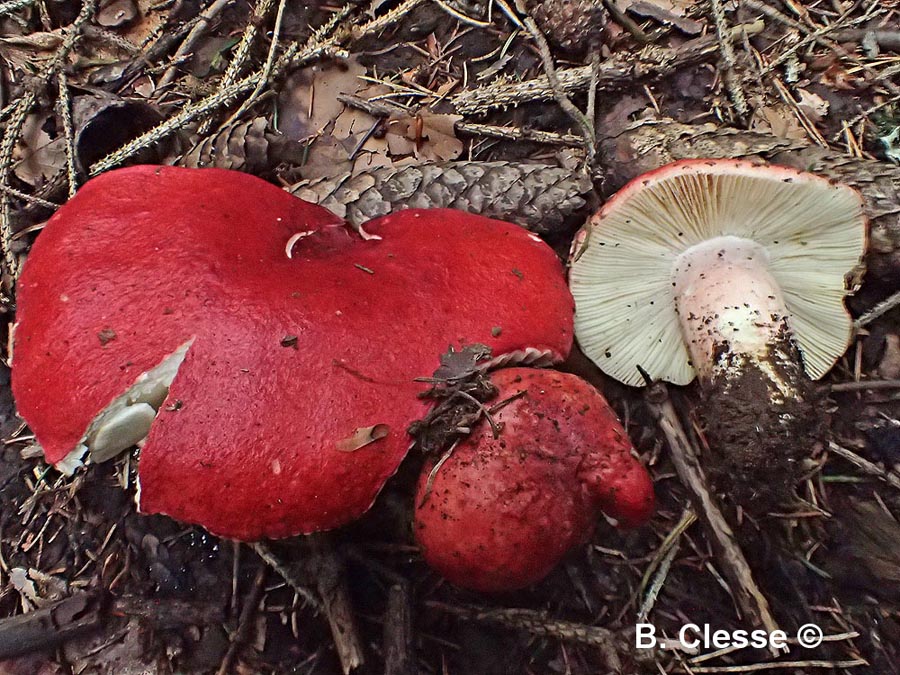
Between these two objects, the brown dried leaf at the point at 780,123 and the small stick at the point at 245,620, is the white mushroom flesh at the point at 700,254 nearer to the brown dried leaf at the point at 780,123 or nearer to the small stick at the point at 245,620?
the brown dried leaf at the point at 780,123

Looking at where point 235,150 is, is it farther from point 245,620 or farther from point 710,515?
point 710,515

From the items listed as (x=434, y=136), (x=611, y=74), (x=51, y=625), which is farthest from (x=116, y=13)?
(x=51, y=625)

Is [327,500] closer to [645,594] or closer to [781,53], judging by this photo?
[645,594]

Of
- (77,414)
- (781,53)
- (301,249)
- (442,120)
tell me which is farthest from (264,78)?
(781,53)

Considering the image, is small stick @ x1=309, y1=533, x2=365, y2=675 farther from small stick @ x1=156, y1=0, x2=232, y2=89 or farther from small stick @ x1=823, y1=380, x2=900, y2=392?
small stick @ x1=156, y1=0, x2=232, y2=89

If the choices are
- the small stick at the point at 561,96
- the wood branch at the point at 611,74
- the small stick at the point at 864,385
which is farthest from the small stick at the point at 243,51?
the small stick at the point at 864,385

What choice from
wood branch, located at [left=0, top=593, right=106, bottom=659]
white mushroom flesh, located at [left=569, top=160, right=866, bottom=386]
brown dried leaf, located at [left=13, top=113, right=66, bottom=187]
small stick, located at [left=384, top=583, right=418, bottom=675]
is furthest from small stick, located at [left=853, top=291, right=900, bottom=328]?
brown dried leaf, located at [left=13, top=113, right=66, bottom=187]
